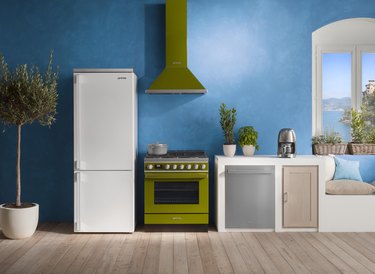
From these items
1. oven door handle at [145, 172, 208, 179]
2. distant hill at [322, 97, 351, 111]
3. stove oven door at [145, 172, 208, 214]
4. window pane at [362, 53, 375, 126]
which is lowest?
stove oven door at [145, 172, 208, 214]

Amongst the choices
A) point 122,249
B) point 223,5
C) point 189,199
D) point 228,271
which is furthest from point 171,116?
point 228,271

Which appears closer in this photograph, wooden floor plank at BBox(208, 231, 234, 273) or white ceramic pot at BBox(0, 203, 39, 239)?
wooden floor plank at BBox(208, 231, 234, 273)

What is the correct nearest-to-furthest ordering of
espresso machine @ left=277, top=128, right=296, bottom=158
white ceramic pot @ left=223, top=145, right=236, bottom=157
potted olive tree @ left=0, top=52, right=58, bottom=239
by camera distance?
potted olive tree @ left=0, top=52, right=58, bottom=239 < espresso machine @ left=277, top=128, right=296, bottom=158 < white ceramic pot @ left=223, top=145, right=236, bottom=157

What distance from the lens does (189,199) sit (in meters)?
5.22

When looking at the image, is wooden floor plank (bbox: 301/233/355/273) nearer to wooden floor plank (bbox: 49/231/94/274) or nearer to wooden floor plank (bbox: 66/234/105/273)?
wooden floor plank (bbox: 66/234/105/273)

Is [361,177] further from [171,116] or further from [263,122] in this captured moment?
[171,116]

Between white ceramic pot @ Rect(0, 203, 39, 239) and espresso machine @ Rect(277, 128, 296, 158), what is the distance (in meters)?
2.90

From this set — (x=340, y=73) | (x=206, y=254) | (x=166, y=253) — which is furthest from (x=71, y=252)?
(x=340, y=73)

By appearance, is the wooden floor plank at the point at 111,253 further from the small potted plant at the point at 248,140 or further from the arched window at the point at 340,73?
the arched window at the point at 340,73

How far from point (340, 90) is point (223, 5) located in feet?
6.78

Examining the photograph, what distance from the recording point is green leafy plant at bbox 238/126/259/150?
18.0 feet

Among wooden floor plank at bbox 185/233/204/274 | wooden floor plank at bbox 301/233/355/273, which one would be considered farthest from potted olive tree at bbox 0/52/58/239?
wooden floor plank at bbox 301/233/355/273

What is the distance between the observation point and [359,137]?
19.8 feet

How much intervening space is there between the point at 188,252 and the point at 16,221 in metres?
1.91
